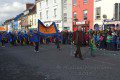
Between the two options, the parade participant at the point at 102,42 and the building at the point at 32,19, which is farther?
the building at the point at 32,19

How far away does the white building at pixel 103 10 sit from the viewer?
37.0m

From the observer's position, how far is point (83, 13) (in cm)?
4641

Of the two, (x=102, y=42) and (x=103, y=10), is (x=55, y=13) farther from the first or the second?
(x=102, y=42)

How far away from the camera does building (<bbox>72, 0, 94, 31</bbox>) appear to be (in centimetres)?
4377

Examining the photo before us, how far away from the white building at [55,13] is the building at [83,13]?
97.1 inches

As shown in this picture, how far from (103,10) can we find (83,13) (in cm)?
722

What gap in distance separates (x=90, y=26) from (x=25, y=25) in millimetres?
40424

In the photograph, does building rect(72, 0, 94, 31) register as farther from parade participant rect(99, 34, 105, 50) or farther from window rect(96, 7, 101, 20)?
parade participant rect(99, 34, 105, 50)

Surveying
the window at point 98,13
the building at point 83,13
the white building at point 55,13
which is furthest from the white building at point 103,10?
the white building at point 55,13

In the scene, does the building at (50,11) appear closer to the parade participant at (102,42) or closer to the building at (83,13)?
the building at (83,13)

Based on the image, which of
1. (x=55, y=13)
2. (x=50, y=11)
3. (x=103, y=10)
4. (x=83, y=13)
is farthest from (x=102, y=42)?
(x=50, y=11)

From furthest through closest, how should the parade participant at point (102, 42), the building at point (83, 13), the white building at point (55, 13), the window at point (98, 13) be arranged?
1. the white building at point (55, 13)
2. the building at point (83, 13)
3. the window at point (98, 13)
4. the parade participant at point (102, 42)

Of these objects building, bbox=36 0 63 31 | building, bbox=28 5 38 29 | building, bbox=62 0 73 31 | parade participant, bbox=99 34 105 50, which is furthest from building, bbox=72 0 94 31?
building, bbox=28 5 38 29

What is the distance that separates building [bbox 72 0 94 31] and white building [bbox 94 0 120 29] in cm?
195
